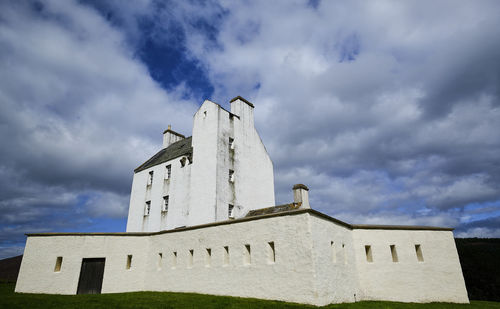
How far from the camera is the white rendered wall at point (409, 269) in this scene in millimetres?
16484

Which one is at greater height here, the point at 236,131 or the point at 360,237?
the point at 236,131

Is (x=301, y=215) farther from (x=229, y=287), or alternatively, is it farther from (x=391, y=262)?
(x=391, y=262)

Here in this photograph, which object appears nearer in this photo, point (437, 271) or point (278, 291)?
point (278, 291)

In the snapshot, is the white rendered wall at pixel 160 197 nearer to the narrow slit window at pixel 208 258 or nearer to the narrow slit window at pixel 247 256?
the narrow slit window at pixel 208 258

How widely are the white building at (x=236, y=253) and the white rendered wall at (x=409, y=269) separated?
0.19 feet

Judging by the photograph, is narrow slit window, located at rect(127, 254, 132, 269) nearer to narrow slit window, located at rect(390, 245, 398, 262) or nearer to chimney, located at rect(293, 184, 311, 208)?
chimney, located at rect(293, 184, 311, 208)

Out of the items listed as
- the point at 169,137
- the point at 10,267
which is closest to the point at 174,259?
the point at 169,137

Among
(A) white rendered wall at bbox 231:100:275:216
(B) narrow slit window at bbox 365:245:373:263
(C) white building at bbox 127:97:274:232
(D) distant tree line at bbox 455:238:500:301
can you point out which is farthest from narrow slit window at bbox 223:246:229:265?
(D) distant tree line at bbox 455:238:500:301

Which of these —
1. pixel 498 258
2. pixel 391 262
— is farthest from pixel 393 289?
pixel 498 258

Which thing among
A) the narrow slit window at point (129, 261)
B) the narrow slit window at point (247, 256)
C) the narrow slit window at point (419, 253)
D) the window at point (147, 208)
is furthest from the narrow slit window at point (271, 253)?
the window at point (147, 208)

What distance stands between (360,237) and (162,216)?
1825cm

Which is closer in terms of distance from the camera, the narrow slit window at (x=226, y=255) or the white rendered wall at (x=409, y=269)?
the narrow slit window at (x=226, y=255)

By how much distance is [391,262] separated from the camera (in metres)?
17.0

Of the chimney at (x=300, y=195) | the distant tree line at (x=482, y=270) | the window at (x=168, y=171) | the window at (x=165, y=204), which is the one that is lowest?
the distant tree line at (x=482, y=270)
